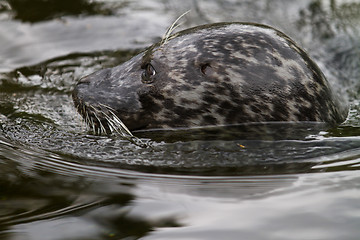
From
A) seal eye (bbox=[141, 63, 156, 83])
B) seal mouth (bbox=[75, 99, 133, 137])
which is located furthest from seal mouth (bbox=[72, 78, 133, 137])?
seal eye (bbox=[141, 63, 156, 83])

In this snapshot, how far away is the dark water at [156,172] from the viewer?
2398mm

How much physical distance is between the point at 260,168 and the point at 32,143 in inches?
58.6

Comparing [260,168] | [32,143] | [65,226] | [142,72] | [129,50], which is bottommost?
[65,226]

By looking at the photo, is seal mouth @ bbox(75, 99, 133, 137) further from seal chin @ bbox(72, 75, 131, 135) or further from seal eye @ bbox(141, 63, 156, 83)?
seal eye @ bbox(141, 63, 156, 83)

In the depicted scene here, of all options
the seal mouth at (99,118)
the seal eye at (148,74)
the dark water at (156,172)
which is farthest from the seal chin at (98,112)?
the seal eye at (148,74)

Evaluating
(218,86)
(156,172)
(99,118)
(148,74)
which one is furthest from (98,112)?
(156,172)

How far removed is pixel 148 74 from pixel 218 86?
531 mm

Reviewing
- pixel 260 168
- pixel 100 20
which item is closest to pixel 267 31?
pixel 260 168

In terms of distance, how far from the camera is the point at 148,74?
3.92 metres

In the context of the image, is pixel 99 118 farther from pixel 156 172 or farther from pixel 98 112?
pixel 156 172

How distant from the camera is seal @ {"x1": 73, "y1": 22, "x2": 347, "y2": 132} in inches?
147

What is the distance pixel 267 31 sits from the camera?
12.8 ft

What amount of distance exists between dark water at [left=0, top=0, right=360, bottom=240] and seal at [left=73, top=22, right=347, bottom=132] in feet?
0.39

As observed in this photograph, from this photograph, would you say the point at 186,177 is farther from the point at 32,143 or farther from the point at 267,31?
the point at 267,31
